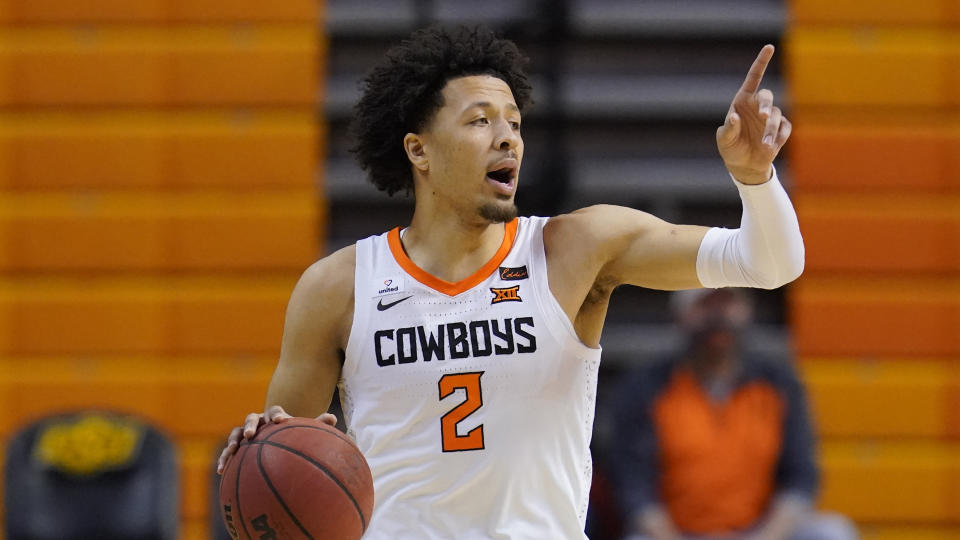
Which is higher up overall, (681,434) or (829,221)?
(829,221)

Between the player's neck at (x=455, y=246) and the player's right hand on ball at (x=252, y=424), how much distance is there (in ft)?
1.75

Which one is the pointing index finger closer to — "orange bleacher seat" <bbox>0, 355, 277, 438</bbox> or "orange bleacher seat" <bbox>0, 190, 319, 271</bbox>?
"orange bleacher seat" <bbox>0, 190, 319, 271</bbox>

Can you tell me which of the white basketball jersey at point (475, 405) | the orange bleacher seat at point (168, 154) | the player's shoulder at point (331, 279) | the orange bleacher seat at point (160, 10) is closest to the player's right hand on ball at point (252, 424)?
the white basketball jersey at point (475, 405)

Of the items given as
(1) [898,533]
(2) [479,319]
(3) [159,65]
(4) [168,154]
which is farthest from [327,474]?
(1) [898,533]

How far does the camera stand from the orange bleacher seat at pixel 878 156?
7.13 meters

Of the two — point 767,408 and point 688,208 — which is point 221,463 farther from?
point 688,208

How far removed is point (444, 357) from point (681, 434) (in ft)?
8.35

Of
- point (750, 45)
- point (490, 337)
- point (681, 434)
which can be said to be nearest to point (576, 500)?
point (490, 337)

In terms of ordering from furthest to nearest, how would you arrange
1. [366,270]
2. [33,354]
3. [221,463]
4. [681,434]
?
[33,354], [681,434], [366,270], [221,463]

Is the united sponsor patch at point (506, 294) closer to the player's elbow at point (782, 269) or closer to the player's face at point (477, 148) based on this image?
the player's face at point (477, 148)

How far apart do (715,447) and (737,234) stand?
8.36 ft

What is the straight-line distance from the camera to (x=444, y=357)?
11.8 feet

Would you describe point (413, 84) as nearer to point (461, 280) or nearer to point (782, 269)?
point (461, 280)

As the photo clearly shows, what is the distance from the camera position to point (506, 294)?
143 inches
